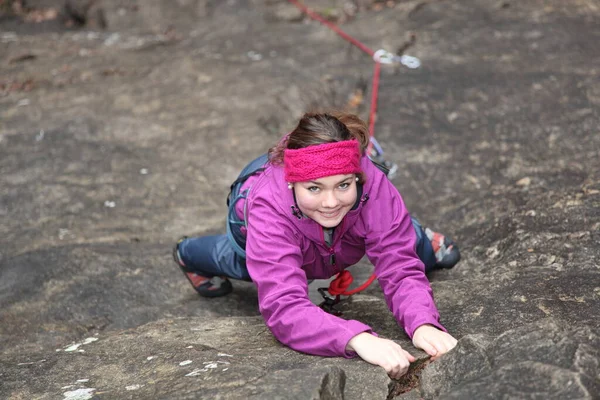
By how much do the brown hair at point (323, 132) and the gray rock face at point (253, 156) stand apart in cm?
86

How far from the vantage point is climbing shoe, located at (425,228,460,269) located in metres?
4.02

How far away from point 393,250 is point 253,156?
314 centimetres

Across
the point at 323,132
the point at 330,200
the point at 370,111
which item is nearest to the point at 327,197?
the point at 330,200

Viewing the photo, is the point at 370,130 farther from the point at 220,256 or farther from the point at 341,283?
the point at 341,283

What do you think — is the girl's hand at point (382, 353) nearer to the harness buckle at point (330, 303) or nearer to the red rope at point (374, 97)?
the harness buckle at point (330, 303)

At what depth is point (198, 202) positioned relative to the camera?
5555mm

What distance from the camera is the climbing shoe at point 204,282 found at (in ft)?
13.7

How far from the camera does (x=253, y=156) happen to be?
6.17 metres

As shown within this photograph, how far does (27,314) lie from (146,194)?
5.70ft

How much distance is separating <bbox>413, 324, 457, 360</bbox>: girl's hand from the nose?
2.01 feet

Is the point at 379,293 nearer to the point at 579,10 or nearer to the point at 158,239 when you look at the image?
the point at 158,239

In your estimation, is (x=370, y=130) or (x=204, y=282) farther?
(x=370, y=130)

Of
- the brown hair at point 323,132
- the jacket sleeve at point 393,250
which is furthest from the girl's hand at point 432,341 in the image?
the brown hair at point 323,132

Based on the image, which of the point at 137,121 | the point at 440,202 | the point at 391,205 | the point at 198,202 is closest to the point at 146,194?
the point at 198,202
